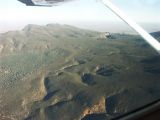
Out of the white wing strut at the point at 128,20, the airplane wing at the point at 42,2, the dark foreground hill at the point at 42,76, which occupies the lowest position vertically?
the dark foreground hill at the point at 42,76

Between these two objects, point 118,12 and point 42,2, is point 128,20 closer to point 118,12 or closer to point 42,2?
point 118,12

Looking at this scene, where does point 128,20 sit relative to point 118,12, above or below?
below

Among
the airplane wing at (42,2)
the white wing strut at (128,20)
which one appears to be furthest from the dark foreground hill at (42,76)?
the white wing strut at (128,20)

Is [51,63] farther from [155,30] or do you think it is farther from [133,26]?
[155,30]

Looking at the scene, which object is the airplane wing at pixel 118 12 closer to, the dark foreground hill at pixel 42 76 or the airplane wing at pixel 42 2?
the airplane wing at pixel 42 2

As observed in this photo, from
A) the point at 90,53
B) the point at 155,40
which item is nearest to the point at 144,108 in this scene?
the point at 155,40

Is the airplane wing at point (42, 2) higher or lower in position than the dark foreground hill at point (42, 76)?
higher

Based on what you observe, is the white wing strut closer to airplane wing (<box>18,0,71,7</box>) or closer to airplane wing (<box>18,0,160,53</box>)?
airplane wing (<box>18,0,160,53</box>)

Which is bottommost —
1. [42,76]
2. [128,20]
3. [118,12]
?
[42,76]

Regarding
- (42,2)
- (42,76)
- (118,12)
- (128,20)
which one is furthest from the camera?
(42,76)

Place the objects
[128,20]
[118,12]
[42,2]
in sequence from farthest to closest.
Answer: [128,20] → [118,12] → [42,2]

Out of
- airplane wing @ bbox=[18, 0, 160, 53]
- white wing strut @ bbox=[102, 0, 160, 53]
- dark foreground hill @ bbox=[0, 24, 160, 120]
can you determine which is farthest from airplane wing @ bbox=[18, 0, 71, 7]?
white wing strut @ bbox=[102, 0, 160, 53]

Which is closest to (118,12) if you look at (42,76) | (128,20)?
(128,20)
